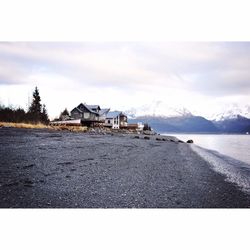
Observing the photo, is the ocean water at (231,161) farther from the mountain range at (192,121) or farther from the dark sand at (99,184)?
the mountain range at (192,121)

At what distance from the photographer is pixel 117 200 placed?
4793mm

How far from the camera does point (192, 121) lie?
235 feet

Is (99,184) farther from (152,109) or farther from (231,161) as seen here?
(152,109)

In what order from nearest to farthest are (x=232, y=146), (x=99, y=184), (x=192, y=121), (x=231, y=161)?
(x=99, y=184) < (x=231, y=161) < (x=232, y=146) < (x=192, y=121)

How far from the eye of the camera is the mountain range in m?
19.0

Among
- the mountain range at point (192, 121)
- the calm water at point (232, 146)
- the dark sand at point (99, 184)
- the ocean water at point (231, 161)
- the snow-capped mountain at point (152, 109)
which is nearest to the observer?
the dark sand at point (99, 184)

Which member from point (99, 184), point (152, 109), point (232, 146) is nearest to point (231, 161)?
point (99, 184)

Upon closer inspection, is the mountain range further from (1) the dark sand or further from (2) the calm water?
(1) the dark sand

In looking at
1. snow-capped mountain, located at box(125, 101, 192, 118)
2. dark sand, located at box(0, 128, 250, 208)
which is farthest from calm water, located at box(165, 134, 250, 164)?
dark sand, located at box(0, 128, 250, 208)

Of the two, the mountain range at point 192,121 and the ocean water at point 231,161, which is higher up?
the mountain range at point 192,121

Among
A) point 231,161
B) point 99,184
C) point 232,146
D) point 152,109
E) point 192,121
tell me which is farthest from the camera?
point 192,121

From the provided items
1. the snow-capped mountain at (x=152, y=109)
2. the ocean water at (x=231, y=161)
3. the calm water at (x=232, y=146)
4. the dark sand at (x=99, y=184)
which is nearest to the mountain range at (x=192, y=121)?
the snow-capped mountain at (x=152, y=109)

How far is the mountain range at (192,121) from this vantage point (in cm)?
1905
